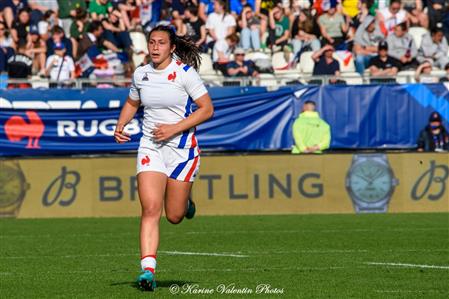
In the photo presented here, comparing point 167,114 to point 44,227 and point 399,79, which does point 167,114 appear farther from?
point 399,79

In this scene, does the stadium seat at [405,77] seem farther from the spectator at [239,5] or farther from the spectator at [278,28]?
the spectator at [239,5]

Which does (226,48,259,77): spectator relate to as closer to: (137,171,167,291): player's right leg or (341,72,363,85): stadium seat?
(341,72,363,85): stadium seat

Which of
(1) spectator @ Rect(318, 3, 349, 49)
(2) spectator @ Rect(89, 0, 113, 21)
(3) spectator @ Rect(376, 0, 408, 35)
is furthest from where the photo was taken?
(2) spectator @ Rect(89, 0, 113, 21)

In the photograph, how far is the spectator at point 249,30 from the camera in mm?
26897

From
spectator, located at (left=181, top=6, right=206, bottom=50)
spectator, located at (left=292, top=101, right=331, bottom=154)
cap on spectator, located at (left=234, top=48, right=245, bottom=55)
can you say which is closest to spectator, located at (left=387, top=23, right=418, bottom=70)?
cap on spectator, located at (left=234, top=48, right=245, bottom=55)

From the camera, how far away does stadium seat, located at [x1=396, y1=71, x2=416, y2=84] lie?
79.1 ft

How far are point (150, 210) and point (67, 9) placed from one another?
18674mm

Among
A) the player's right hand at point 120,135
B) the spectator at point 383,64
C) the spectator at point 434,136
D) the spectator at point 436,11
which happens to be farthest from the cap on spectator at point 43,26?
the player's right hand at point 120,135

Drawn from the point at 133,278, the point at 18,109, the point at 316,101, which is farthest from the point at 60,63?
the point at 133,278

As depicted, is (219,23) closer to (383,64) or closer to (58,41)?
(58,41)

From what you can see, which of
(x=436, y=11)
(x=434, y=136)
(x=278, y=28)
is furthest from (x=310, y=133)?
(x=436, y=11)

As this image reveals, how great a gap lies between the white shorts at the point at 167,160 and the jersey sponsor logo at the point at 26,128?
525 inches

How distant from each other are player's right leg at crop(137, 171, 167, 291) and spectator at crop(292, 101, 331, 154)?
12918mm

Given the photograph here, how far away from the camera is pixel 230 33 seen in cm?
2661
